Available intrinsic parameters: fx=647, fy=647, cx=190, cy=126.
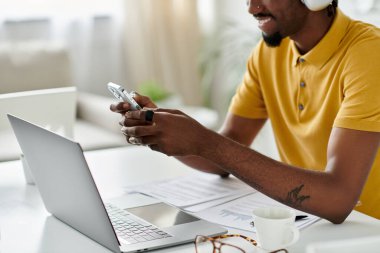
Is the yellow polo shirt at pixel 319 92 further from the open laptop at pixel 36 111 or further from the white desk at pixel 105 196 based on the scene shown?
the open laptop at pixel 36 111

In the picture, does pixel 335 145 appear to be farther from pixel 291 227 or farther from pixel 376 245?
pixel 376 245

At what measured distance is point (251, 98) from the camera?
5.82 feet

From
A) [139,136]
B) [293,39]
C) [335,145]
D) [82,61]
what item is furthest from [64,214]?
[82,61]

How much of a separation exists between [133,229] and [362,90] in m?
0.56

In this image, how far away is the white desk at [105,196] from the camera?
1132 mm

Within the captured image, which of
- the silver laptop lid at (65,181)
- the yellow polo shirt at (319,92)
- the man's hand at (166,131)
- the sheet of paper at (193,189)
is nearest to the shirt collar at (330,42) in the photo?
the yellow polo shirt at (319,92)

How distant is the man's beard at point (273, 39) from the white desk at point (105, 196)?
0.39 m

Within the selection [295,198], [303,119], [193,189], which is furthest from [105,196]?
[303,119]

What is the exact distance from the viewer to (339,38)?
60.2 inches

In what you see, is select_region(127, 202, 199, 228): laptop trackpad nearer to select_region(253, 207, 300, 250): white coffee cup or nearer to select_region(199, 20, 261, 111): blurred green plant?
select_region(253, 207, 300, 250): white coffee cup

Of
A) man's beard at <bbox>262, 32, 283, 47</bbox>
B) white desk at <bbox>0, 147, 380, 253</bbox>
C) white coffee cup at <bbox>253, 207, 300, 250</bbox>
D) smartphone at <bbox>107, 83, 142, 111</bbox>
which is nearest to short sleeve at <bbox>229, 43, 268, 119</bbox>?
man's beard at <bbox>262, 32, 283, 47</bbox>

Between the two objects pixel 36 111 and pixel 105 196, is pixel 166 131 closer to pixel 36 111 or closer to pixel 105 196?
pixel 105 196

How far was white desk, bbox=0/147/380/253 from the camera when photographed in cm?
113

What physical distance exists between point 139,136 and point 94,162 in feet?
1.95
